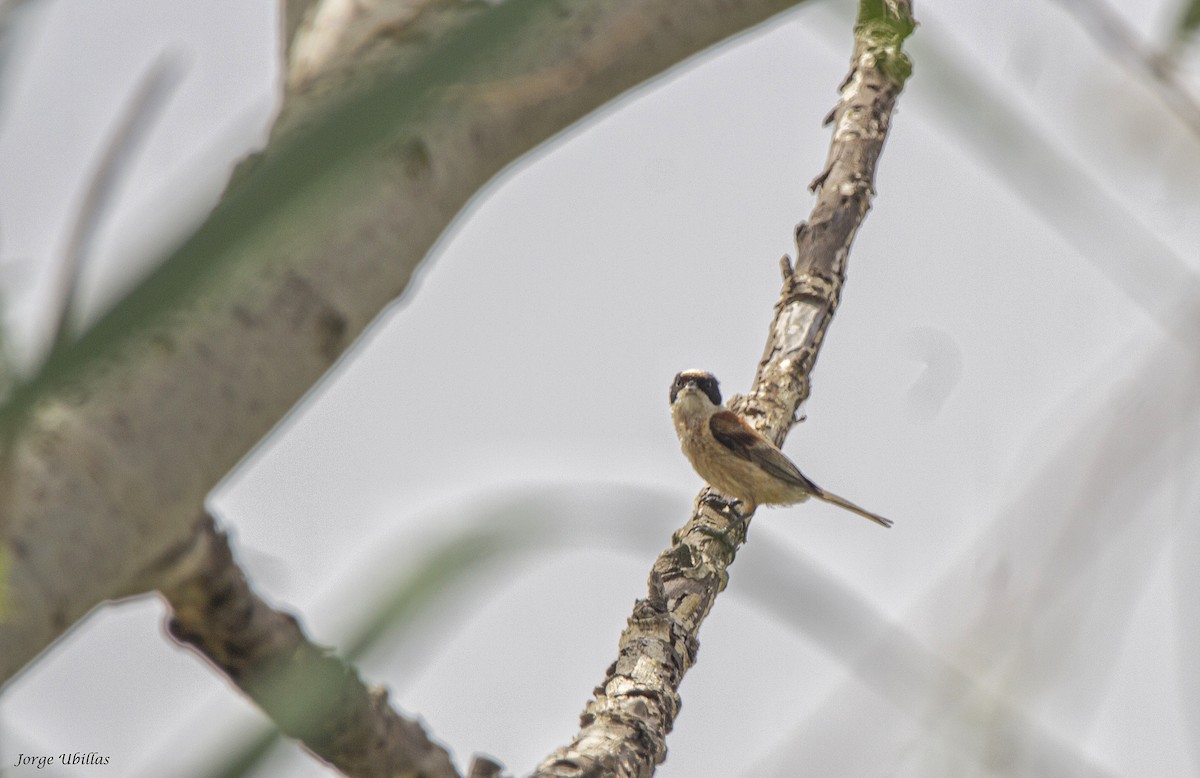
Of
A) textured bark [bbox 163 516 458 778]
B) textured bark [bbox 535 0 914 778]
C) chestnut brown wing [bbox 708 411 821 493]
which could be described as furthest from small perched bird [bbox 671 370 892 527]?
textured bark [bbox 163 516 458 778]

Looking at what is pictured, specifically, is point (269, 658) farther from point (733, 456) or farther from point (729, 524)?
point (733, 456)

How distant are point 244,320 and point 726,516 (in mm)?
3598

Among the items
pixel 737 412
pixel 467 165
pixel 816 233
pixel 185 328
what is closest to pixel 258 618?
pixel 467 165

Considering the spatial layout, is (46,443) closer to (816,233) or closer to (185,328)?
(185,328)

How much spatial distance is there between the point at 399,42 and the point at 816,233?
10.2 feet

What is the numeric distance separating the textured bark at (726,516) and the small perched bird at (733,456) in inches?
6.2

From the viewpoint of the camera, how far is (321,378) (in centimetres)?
103

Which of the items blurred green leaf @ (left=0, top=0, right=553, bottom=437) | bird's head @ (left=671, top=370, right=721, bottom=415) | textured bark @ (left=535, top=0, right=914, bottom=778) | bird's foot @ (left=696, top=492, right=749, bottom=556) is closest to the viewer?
blurred green leaf @ (left=0, top=0, right=553, bottom=437)

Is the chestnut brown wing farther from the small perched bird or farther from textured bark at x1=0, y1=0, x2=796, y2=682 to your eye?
textured bark at x1=0, y1=0, x2=796, y2=682

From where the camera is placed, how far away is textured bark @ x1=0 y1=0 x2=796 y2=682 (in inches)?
19.0

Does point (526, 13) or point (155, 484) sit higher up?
point (526, 13)

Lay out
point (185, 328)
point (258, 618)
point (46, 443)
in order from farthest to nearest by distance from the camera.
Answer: point (258, 618), point (185, 328), point (46, 443)

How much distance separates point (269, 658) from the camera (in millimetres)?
1988

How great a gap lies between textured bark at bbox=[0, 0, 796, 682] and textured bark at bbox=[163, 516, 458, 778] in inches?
15.1
